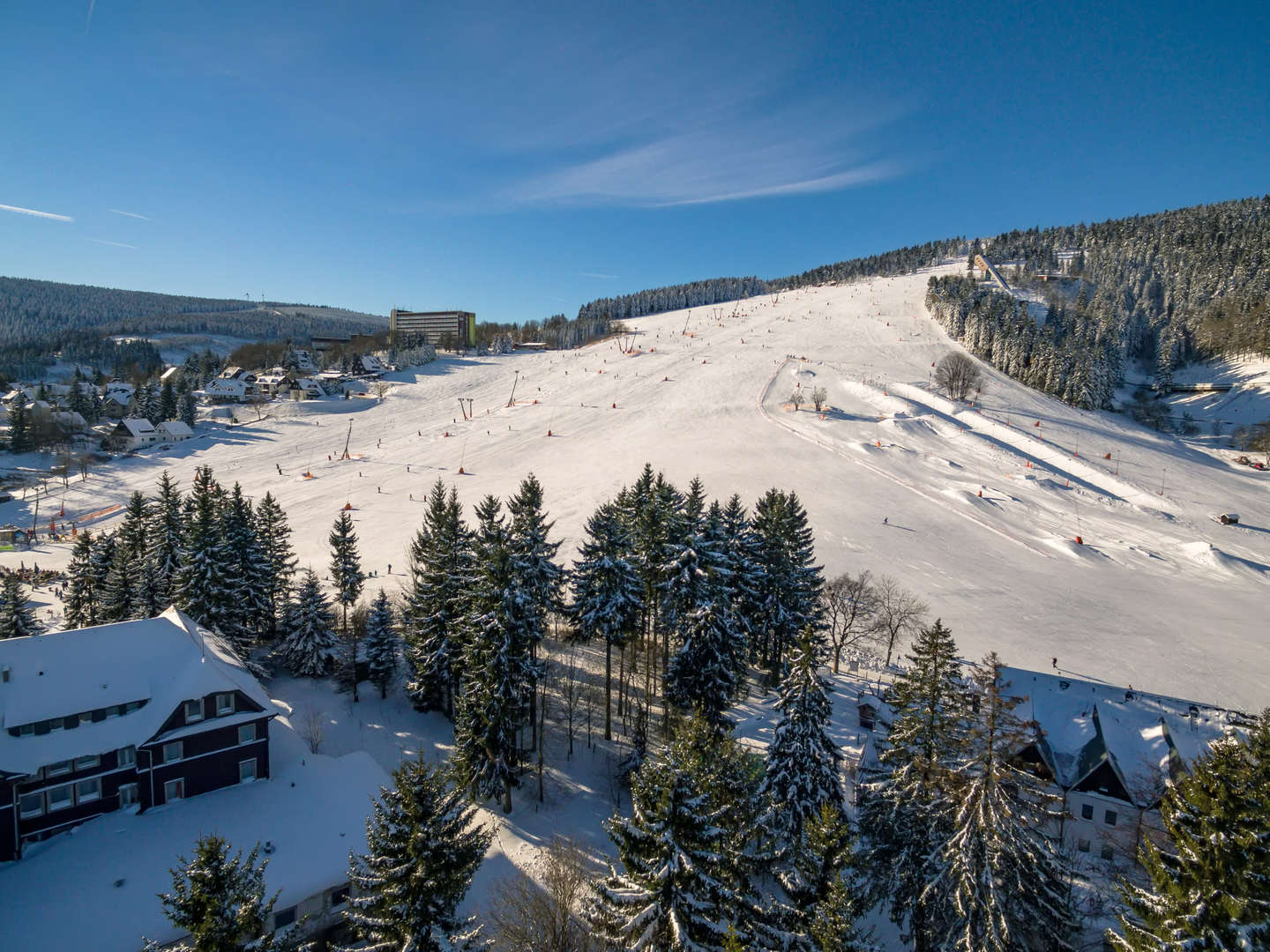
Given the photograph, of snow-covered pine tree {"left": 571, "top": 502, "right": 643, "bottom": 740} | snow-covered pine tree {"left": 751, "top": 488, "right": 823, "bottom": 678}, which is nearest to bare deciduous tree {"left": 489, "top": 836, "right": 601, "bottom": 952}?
snow-covered pine tree {"left": 571, "top": 502, "right": 643, "bottom": 740}

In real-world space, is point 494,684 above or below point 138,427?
below

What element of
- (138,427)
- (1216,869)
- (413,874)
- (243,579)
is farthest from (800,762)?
(138,427)

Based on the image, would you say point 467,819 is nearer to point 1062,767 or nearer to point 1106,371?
point 1062,767

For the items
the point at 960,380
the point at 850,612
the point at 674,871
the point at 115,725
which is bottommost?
the point at 850,612

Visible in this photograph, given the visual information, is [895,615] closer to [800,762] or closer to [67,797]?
[800,762]

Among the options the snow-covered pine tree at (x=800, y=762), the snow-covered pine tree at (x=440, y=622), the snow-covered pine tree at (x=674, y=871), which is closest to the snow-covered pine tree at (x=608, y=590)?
the snow-covered pine tree at (x=440, y=622)

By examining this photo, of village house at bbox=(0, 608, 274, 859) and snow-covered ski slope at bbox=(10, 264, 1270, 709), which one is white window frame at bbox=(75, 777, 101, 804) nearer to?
village house at bbox=(0, 608, 274, 859)
